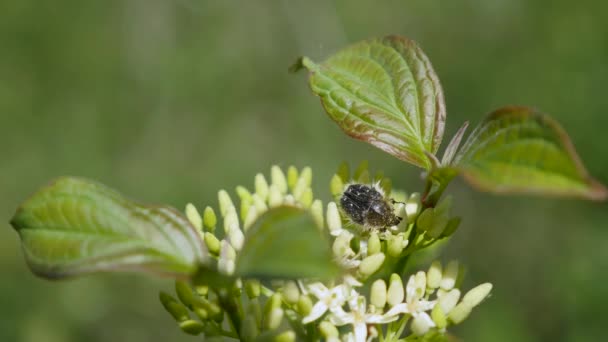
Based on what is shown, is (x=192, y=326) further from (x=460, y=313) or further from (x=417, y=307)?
(x=460, y=313)

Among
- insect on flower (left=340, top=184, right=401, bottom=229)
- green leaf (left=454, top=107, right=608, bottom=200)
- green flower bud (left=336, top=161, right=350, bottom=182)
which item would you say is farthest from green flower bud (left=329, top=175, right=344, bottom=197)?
green leaf (left=454, top=107, right=608, bottom=200)

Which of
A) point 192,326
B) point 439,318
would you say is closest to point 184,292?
point 192,326

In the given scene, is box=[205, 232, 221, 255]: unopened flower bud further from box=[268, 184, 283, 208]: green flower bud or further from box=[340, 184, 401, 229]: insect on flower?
box=[340, 184, 401, 229]: insect on flower

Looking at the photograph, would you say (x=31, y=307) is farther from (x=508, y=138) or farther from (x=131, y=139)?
(x=508, y=138)

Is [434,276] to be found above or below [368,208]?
below

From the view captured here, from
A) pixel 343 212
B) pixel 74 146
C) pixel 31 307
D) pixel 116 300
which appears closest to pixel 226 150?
pixel 74 146
